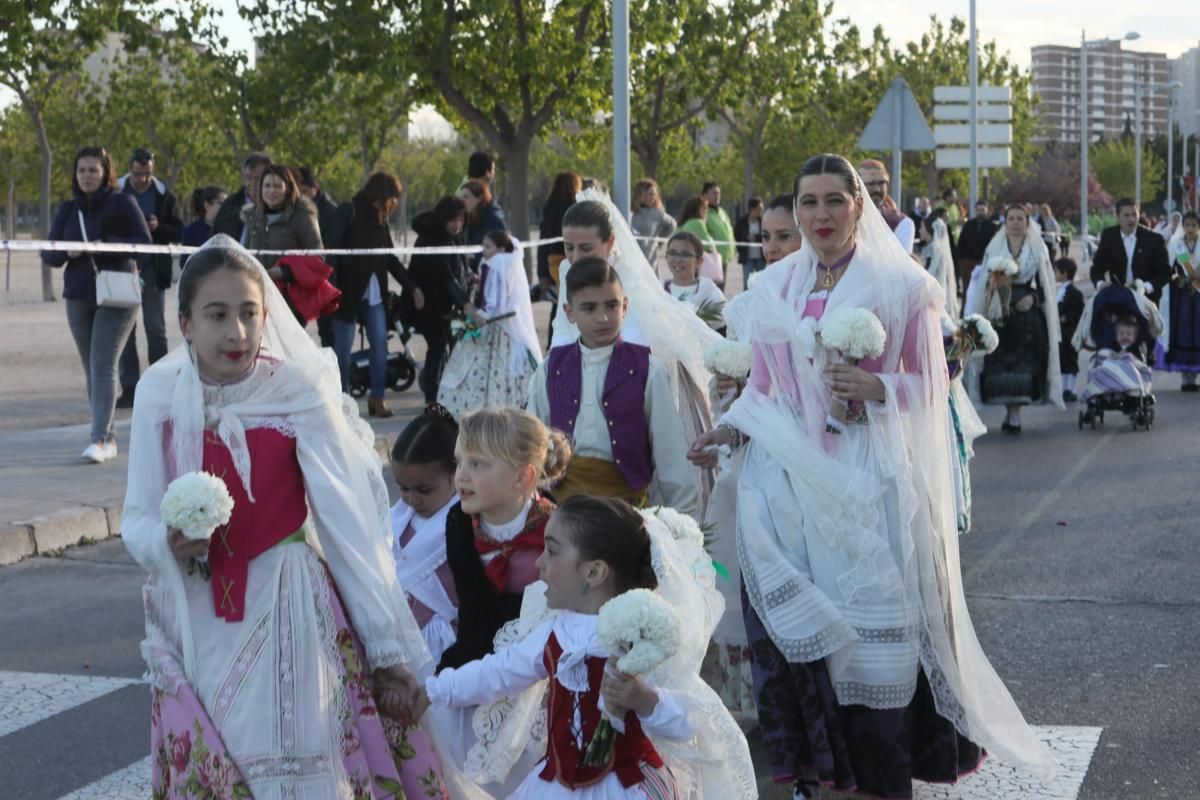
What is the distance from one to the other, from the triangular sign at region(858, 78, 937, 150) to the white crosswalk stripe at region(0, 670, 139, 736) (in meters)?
12.9

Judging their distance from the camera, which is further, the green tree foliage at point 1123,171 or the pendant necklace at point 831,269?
the green tree foliage at point 1123,171

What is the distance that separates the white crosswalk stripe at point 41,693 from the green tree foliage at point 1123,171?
116 metres

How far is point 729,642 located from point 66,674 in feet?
8.77

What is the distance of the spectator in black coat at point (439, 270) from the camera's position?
14.8 meters

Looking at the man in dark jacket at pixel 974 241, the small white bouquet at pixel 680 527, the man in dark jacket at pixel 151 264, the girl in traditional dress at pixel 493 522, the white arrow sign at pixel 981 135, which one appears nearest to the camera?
the small white bouquet at pixel 680 527

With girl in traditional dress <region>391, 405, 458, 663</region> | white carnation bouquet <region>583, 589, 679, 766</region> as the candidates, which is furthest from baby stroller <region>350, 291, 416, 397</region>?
white carnation bouquet <region>583, 589, 679, 766</region>

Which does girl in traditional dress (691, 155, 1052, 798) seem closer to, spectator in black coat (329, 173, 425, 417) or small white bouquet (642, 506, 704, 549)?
small white bouquet (642, 506, 704, 549)

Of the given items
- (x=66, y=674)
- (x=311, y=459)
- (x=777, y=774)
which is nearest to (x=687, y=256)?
(x=66, y=674)

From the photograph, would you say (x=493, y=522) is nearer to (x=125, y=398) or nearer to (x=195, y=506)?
(x=195, y=506)

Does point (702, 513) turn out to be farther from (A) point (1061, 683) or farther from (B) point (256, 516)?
(B) point (256, 516)

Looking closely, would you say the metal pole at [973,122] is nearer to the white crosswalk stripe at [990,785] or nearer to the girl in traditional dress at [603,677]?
the white crosswalk stripe at [990,785]

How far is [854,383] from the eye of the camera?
5.44 m

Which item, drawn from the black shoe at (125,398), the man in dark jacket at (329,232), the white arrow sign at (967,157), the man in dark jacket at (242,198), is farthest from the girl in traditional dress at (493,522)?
the white arrow sign at (967,157)

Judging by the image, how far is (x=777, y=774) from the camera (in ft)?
17.6
